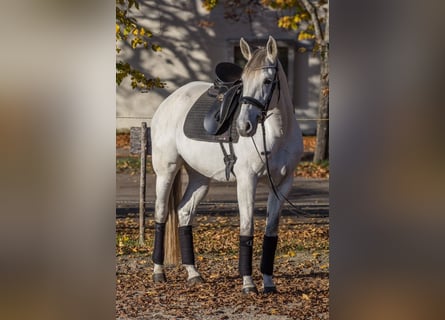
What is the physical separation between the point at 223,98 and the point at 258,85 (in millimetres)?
589

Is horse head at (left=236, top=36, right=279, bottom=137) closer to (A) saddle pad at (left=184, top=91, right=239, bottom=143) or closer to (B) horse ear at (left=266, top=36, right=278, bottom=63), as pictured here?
(B) horse ear at (left=266, top=36, right=278, bottom=63)

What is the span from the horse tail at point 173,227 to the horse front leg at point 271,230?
2.65 ft

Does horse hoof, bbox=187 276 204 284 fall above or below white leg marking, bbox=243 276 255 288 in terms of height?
below

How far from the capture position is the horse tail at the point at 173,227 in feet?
24.0

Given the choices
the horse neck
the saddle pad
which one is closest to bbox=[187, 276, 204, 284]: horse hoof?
the saddle pad

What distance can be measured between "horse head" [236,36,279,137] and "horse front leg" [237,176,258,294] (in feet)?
1.94

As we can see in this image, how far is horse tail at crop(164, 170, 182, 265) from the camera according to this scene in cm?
730

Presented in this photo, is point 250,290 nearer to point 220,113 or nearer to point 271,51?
point 220,113

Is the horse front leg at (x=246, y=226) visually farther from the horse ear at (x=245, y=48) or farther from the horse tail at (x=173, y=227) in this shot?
the horse ear at (x=245, y=48)

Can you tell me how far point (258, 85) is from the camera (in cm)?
624
